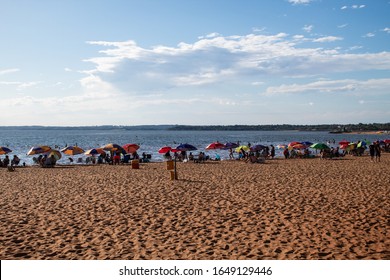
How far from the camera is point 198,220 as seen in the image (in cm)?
931

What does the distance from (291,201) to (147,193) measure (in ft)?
17.3

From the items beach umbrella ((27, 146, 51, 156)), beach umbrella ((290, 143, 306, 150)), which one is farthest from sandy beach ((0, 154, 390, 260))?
beach umbrella ((290, 143, 306, 150))

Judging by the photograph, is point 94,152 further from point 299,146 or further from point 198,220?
point 198,220

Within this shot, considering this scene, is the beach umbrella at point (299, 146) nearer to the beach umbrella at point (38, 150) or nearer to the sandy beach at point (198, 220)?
the sandy beach at point (198, 220)

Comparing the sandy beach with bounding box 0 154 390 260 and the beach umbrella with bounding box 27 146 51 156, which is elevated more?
the beach umbrella with bounding box 27 146 51 156

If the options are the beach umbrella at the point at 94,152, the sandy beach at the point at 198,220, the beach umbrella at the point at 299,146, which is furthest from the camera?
the beach umbrella at the point at 299,146

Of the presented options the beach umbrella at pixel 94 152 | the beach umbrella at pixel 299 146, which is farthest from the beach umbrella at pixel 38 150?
the beach umbrella at pixel 299 146

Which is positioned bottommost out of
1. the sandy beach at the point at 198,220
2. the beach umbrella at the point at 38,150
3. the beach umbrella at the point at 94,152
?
the sandy beach at the point at 198,220

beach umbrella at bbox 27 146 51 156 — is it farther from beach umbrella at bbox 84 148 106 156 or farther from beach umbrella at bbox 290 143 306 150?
beach umbrella at bbox 290 143 306 150

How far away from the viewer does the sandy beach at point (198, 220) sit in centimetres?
693

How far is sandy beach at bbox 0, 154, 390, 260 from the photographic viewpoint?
693cm

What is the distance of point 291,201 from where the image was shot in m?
11.5

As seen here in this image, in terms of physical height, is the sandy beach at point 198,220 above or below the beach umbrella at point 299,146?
below
